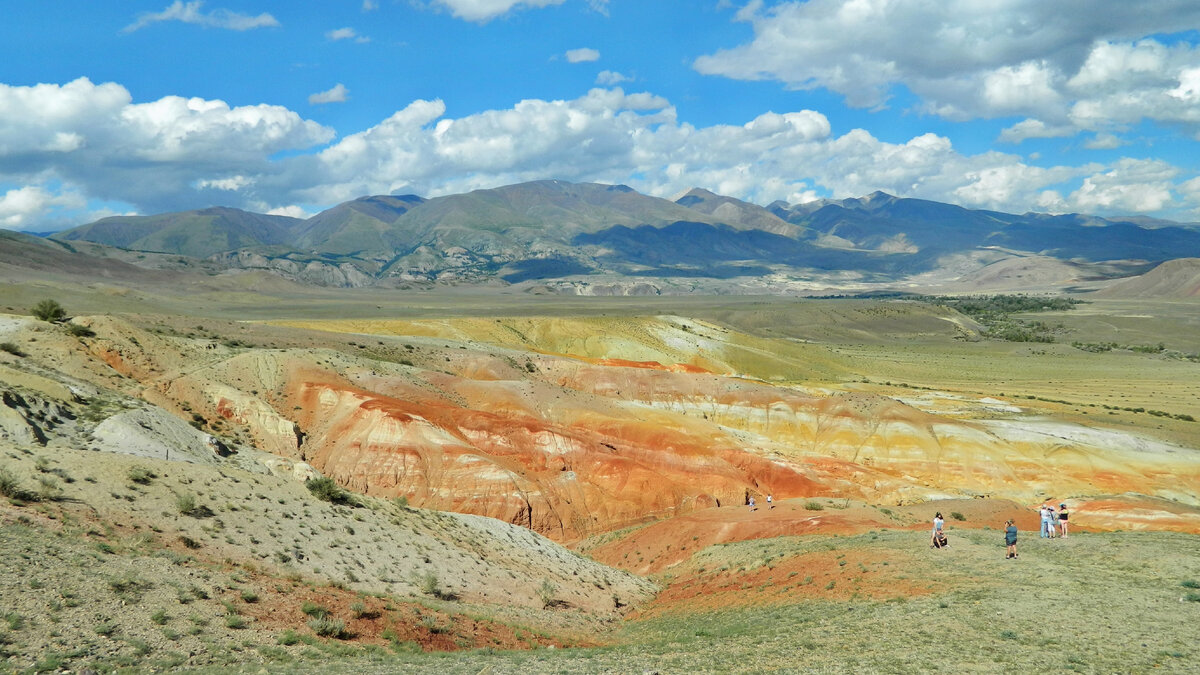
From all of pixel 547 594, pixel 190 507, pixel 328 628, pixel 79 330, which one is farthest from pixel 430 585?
pixel 79 330

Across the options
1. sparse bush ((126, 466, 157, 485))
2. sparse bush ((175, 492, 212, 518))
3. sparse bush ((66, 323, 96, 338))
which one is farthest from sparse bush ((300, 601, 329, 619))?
sparse bush ((66, 323, 96, 338))

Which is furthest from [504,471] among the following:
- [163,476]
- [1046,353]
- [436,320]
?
[1046,353]

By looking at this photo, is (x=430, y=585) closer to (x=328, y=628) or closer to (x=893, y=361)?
(x=328, y=628)

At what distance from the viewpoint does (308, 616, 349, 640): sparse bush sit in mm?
18000

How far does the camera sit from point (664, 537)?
39750 millimetres

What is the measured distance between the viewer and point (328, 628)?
18047 mm

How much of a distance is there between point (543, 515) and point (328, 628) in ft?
90.6

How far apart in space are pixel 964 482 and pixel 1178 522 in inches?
791

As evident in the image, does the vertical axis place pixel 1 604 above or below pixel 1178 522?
above

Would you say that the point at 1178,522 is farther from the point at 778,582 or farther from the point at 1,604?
the point at 1,604

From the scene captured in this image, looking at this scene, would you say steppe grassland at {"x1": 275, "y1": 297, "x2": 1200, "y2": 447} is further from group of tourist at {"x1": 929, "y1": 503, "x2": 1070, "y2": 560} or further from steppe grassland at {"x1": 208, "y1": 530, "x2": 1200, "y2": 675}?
steppe grassland at {"x1": 208, "y1": 530, "x2": 1200, "y2": 675}

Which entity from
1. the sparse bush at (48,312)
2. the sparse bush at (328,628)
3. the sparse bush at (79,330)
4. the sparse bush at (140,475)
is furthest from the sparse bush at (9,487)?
the sparse bush at (48,312)

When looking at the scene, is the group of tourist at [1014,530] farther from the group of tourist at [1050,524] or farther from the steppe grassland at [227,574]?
the steppe grassland at [227,574]

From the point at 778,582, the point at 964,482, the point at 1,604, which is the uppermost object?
the point at 1,604
